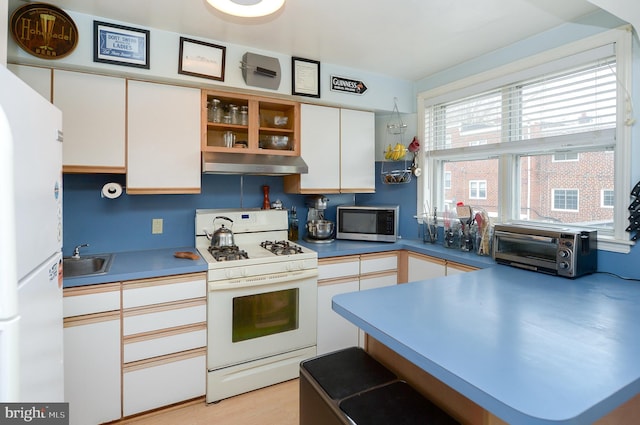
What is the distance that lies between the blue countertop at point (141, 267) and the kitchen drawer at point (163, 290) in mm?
38

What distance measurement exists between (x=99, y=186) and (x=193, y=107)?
2.89 ft

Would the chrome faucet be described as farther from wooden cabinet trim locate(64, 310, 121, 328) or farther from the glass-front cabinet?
the glass-front cabinet

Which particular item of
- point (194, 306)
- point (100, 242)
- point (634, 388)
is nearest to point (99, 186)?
point (100, 242)

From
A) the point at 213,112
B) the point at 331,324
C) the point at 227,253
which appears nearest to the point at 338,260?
the point at 331,324

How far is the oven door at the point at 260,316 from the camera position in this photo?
212 centimetres

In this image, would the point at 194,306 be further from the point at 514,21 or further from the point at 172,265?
the point at 514,21

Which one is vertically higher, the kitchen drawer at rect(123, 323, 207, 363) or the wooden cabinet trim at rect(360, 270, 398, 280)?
the wooden cabinet trim at rect(360, 270, 398, 280)

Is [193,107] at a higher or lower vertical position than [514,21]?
lower

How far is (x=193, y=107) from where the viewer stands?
234cm

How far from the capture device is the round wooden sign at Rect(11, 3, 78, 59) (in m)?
1.79

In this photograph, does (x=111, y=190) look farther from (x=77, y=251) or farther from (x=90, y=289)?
(x=90, y=289)

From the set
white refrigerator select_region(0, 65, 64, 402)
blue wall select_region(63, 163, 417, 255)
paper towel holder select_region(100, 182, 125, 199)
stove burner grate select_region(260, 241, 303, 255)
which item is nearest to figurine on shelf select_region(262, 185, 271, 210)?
blue wall select_region(63, 163, 417, 255)

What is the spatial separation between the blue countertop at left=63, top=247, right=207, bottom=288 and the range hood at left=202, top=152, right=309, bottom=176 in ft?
2.13

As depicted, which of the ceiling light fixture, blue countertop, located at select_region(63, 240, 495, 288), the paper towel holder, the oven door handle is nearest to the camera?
the ceiling light fixture
